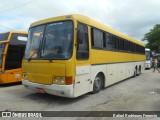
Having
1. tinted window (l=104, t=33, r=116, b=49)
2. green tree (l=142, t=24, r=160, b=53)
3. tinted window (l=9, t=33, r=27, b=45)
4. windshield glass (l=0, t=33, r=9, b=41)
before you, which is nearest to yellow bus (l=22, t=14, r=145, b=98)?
tinted window (l=104, t=33, r=116, b=49)

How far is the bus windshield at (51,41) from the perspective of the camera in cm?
706

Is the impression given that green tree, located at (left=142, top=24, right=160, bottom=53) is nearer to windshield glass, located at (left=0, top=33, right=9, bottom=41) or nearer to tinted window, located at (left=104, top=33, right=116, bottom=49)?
tinted window, located at (left=104, top=33, right=116, bottom=49)

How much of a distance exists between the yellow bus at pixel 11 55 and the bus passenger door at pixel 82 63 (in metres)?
5.07

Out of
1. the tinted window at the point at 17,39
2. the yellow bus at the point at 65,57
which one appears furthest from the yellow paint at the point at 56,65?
the tinted window at the point at 17,39

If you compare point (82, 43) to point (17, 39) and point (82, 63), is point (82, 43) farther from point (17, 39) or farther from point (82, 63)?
point (17, 39)

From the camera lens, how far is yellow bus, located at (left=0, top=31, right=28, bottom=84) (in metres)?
10.8

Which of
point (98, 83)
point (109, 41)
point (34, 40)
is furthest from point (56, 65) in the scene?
point (109, 41)

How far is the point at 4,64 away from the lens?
35.5ft

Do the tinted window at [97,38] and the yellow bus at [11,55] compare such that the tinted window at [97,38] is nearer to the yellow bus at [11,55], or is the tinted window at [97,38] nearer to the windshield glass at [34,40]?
the windshield glass at [34,40]

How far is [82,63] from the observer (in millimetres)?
7590

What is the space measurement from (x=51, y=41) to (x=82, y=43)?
113 centimetres

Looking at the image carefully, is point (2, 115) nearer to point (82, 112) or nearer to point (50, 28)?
point (82, 112)

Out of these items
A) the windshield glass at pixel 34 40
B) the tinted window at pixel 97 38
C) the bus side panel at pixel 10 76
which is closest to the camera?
the windshield glass at pixel 34 40

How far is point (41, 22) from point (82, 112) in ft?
12.6
